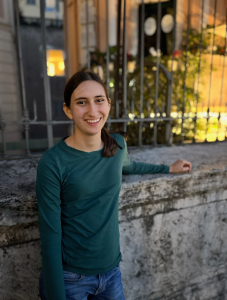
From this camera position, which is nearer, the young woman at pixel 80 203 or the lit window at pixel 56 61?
the young woman at pixel 80 203

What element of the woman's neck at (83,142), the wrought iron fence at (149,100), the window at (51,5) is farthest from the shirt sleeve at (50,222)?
the window at (51,5)

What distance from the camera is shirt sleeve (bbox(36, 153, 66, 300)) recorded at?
1.09m

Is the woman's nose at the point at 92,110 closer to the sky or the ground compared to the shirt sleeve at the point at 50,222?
closer to the sky

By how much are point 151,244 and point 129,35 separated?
7307mm

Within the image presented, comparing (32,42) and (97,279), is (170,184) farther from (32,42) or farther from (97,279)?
(32,42)

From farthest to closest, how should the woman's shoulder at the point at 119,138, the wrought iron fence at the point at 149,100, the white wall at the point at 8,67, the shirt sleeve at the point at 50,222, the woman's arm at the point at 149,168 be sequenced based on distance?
1. the white wall at the point at 8,67
2. the wrought iron fence at the point at 149,100
3. the woman's arm at the point at 149,168
4. the woman's shoulder at the point at 119,138
5. the shirt sleeve at the point at 50,222

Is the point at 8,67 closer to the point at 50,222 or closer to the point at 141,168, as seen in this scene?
the point at 141,168

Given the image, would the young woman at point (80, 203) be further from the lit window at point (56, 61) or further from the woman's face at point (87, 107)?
the lit window at point (56, 61)

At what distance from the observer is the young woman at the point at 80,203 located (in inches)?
A: 43.7

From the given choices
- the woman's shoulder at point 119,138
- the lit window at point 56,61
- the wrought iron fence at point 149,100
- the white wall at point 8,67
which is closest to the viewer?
the woman's shoulder at point 119,138

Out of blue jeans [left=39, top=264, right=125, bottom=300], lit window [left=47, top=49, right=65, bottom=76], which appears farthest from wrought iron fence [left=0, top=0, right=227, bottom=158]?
lit window [left=47, top=49, right=65, bottom=76]

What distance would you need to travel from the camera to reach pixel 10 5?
8734mm

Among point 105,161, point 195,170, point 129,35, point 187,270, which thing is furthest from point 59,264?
point 129,35

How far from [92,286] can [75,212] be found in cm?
40
